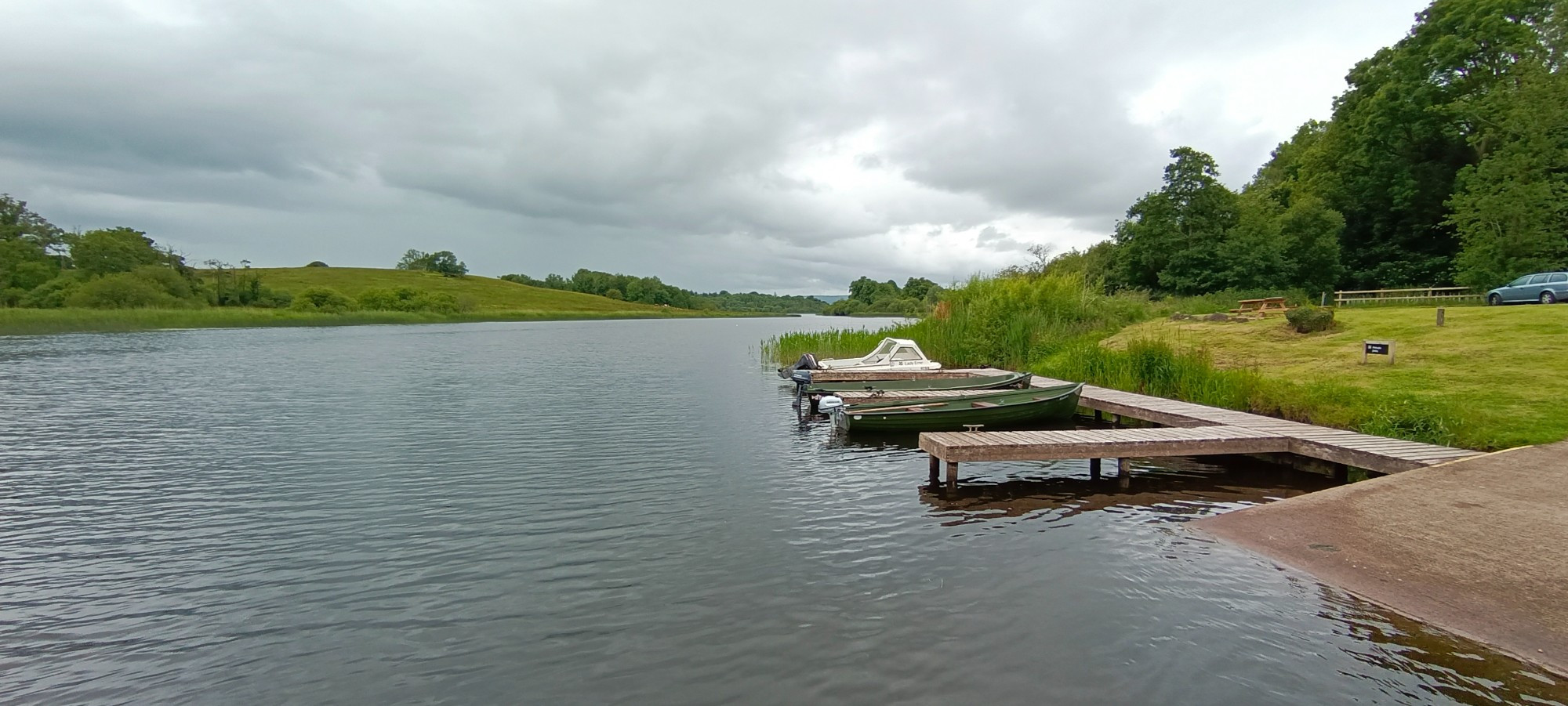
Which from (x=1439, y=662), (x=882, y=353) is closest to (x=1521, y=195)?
(x=882, y=353)

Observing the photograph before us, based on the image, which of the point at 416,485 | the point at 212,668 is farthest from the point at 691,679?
the point at 416,485

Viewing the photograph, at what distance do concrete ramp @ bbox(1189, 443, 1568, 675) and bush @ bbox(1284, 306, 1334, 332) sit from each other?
48.6ft

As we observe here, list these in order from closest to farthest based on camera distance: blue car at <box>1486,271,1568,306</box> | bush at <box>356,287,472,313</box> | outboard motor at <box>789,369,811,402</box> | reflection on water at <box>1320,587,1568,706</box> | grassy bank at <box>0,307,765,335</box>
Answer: reflection on water at <box>1320,587,1568,706</box> < outboard motor at <box>789,369,811,402</box> < blue car at <box>1486,271,1568,306</box> < grassy bank at <box>0,307,765,335</box> < bush at <box>356,287,472,313</box>

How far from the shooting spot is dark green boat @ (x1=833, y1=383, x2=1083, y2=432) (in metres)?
15.0

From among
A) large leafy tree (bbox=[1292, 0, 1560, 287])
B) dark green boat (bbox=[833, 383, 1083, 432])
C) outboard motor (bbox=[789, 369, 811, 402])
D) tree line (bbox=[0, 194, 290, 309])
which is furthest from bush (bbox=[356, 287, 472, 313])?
large leafy tree (bbox=[1292, 0, 1560, 287])

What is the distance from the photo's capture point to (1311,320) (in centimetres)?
2306

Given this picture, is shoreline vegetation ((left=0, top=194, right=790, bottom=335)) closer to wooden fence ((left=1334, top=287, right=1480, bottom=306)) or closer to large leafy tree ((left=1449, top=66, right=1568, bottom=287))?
wooden fence ((left=1334, top=287, right=1480, bottom=306))

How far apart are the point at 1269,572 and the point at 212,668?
355 inches

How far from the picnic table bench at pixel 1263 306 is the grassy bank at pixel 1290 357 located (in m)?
2.13

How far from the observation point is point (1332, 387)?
14.4 meters

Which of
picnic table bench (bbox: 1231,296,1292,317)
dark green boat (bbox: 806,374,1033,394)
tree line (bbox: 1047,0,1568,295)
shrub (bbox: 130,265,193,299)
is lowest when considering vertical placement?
dark green boat (bbox: 806,374,1033,394)

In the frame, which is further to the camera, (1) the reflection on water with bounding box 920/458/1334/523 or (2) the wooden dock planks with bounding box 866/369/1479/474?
(2) the wooden dock planks with bounding box 866/369/1479/474

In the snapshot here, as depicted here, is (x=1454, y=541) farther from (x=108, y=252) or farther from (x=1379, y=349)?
(x=108, y=252)

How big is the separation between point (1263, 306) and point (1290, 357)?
1141 cm
